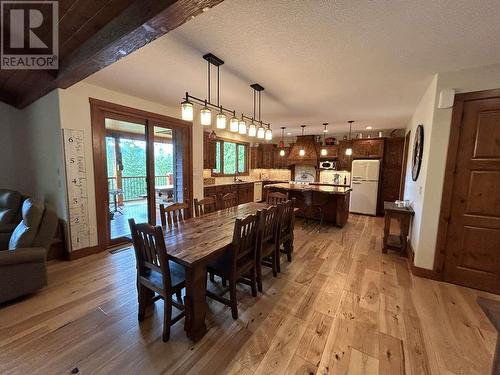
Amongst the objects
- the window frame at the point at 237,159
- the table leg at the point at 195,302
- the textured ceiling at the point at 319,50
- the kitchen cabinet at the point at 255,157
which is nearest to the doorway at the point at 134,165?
the textured ceiling at the point at 319,50

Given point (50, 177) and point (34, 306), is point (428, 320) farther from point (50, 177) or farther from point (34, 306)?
point (50, 177)

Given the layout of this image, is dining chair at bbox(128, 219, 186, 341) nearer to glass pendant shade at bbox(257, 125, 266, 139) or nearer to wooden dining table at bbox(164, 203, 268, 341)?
wooden dining table at bbox(164, 203, 268, 341)

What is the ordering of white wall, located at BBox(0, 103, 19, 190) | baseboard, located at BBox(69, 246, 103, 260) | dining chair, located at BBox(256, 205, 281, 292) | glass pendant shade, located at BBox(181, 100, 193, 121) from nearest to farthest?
1. glass pendant shade, located at BBox(181, 100, 193, 121)
2. dining chair, located at BBox(256, 205, 281, 292)
3. baseboard, located at BBox(69, 246, 103, 260)
4. white wall, located at BBox(0, 103, 19, 190)

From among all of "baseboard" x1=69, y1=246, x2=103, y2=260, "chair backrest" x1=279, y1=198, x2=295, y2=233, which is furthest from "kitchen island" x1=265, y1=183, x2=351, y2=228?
"baseboard" x1=69, y1=246, x2=103, y2=260

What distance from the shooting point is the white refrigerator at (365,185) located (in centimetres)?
582

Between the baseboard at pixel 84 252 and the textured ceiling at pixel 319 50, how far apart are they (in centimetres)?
241

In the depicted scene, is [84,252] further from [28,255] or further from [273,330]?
[273,330]

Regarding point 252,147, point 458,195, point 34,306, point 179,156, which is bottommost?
point 34,306

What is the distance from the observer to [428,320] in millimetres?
1958

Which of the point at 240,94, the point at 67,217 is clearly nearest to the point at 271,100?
the point at 240,94

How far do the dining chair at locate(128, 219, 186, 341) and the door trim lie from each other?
300 cm

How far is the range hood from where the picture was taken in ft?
22.7

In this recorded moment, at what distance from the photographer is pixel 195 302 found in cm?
167

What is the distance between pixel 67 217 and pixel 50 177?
2.40ft
